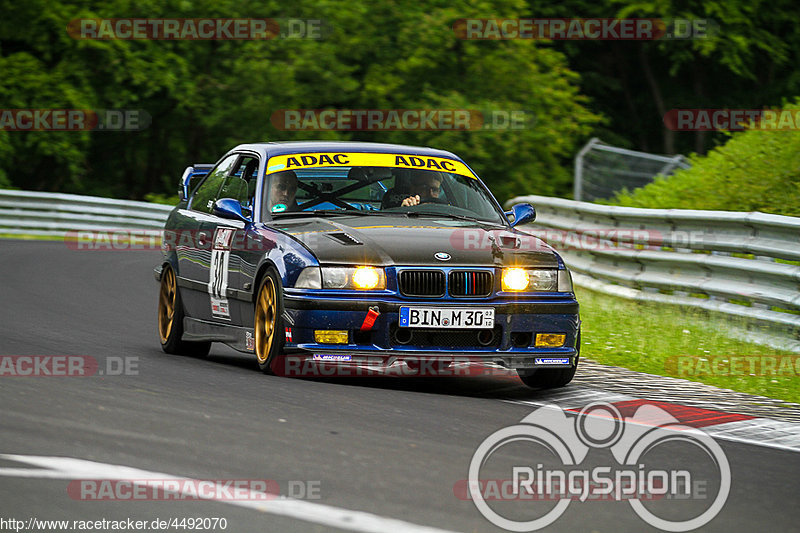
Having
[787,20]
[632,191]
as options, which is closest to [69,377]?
[632,191]

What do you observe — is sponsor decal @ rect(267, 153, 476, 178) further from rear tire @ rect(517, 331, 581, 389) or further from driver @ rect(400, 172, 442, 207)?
rear tire @ rect(517, 331, 581, 389)

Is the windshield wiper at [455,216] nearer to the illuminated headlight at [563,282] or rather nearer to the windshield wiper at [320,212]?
the windshield wiper at [320,212]

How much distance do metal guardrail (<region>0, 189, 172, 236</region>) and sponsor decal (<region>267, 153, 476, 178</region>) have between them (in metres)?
20.0

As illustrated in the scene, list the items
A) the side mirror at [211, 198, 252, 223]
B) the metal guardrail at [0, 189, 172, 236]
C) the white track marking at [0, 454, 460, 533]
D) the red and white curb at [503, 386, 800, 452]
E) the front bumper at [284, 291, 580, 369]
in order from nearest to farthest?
the white track marking at [0, 454, 460, 533], the red and white curb at [503, 386, 800, 452], the front bumper at [284, 291, 580, 369], the side mirror at [211, 198, 252, 223], the metal guardrail at [0, 189, 172, 236]

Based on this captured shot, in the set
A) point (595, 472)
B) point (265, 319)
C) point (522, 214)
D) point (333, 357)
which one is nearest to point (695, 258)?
point (522, 214)

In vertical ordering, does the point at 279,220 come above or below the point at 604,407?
above

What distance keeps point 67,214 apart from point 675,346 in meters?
20.7

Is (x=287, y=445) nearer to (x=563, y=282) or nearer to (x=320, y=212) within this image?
(x=563, y=282)

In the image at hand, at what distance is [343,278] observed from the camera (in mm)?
8562

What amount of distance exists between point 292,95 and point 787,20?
51.8ft

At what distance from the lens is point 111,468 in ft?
18.7

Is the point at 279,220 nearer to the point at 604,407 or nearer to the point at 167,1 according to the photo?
the point at 604,407

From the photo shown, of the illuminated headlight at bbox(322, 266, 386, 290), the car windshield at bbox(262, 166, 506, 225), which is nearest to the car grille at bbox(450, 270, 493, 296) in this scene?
the illuminated headlight at bbox(322, 266, 386, 290)

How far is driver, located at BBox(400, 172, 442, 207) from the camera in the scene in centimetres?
991
